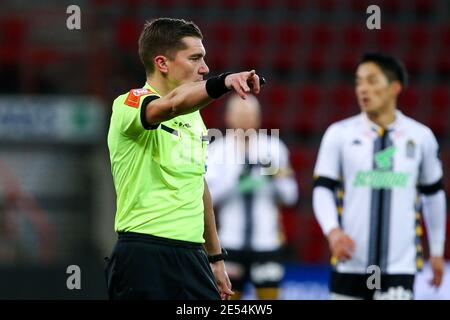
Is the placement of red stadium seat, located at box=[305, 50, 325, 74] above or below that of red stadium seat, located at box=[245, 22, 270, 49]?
below

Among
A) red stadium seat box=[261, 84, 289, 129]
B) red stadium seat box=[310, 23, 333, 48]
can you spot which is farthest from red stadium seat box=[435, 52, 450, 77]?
red stadium seat box=[261, 84, 289, 129]

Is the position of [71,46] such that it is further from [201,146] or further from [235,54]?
[201,146]

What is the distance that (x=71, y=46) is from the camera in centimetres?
1355

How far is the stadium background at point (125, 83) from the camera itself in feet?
40.4

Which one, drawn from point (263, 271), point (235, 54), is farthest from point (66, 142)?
point (263, 271)

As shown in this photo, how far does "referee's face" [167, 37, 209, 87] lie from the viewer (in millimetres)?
4520

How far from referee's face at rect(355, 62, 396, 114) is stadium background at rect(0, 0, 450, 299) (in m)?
5.74

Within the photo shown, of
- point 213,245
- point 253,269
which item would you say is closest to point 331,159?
point 213,245

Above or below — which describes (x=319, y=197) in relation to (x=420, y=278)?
above

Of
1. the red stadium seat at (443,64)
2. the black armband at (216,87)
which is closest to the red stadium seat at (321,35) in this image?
the red stadium seat at (443,64)

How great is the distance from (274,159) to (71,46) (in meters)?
6.04

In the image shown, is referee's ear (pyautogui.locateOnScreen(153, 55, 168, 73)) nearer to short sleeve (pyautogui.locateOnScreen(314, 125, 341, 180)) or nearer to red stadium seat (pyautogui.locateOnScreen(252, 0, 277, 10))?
short sleeve (pyautogui.locateOnScreen(314, 125, 341, 180))

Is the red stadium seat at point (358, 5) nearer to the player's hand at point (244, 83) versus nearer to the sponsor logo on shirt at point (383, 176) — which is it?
the sponsor logo on shirt at point (383, 176)

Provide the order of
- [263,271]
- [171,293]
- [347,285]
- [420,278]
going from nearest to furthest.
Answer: [171,293], [347,285], [263,271], [420,278]
